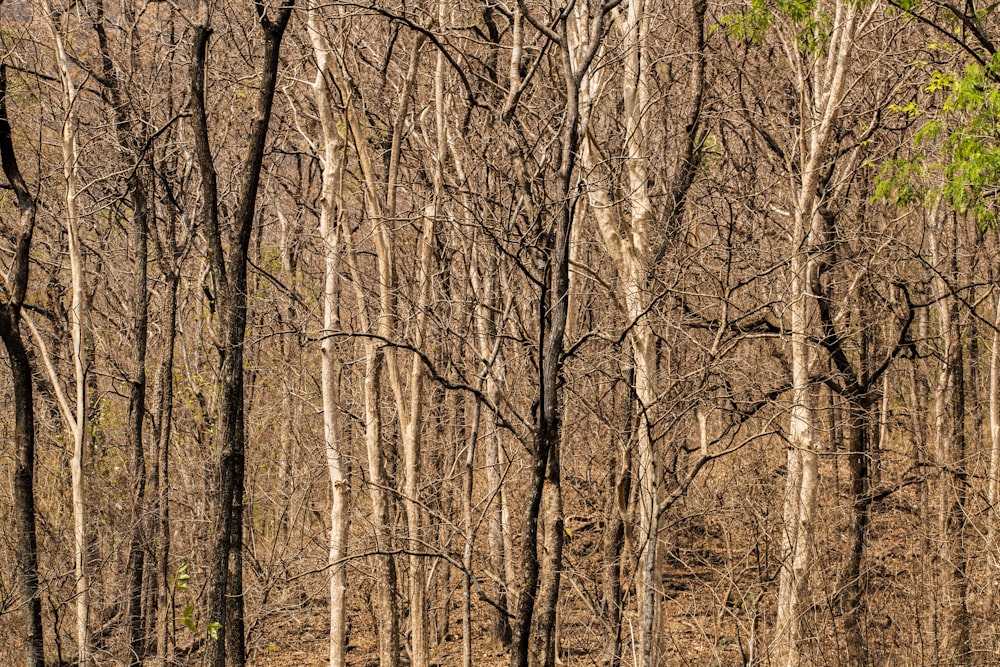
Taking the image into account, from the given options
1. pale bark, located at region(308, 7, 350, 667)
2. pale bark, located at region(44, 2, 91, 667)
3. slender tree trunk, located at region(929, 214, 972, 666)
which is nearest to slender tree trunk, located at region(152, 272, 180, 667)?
pale bark, located at region(44, 2, 91, 667)

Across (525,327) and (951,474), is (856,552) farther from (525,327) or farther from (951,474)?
(525,327)

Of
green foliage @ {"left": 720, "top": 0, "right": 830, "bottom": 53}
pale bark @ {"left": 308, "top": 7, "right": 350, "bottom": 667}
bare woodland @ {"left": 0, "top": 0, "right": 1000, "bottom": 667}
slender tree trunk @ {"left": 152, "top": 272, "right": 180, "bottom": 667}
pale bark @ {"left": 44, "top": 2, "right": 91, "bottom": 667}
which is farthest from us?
slender tree trunk @ {"left": 152, "top": 272, "right": 180, "bottom": 667}

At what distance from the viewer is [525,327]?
13.1 meters

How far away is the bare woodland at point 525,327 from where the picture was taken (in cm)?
938

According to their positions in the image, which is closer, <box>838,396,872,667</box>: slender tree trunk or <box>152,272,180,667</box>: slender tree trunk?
<box>838,396,872,667</box>: slender tree trunk

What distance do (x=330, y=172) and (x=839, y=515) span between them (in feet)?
31.1

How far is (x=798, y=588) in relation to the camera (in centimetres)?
1089

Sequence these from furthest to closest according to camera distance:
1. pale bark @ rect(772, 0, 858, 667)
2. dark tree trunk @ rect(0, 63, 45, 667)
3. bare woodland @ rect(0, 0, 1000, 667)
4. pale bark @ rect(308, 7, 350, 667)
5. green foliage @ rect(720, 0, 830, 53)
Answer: pale bark @ rect(308, 7, 350, 667) < dark tree trunk @ rect(0, 63, 45, 667) < pale bark @ rect(772, 0, 858, 667) < bare woodland @ rect(0, 0, 1000, 667) < green foliage @ rect(720, 0, 830, 53)

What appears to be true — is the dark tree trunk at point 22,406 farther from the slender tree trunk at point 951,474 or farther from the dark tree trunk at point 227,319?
the slender tree trunk at point 951,474

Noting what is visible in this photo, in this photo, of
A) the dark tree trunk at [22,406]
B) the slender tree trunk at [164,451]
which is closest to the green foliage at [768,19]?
the dark tree trunk at [22,406]

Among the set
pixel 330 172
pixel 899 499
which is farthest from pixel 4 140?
pixel 899 499

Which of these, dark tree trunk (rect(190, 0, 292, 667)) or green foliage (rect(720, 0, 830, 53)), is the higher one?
green foliage (rect(720, 0, 830, 53))

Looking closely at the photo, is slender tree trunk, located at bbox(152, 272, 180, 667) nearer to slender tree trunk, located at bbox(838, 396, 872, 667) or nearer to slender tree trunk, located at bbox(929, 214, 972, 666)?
slender tree trunk, located at bbox(838, 396, 872, 667)

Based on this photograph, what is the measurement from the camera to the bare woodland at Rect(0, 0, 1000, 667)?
369 inches
